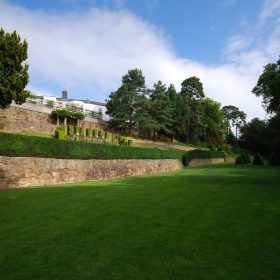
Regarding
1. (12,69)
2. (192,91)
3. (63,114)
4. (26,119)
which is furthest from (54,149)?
(192,91)

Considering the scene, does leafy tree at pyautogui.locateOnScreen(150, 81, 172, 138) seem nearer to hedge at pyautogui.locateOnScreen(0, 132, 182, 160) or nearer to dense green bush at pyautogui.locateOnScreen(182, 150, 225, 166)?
dense green bush at pyautogui.locateOnScreen(182, 150, 225, 166)

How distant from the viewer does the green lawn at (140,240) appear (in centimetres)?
442

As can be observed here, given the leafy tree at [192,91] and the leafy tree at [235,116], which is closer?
the leafy tree at [192,91]

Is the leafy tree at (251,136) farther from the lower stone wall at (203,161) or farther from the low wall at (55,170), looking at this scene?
the low wall at (55,170)

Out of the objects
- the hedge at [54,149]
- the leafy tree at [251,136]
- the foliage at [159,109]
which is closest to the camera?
the hedge at [54,149]

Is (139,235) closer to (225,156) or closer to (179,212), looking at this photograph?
(179,212)

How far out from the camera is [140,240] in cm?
581

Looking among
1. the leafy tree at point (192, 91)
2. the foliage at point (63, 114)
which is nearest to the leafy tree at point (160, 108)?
the leafy tree at point (192, 91)

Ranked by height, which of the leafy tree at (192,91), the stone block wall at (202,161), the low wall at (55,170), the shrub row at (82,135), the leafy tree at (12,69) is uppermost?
the leafy tree at (192,91)

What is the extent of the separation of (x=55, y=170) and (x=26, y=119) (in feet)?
56.0

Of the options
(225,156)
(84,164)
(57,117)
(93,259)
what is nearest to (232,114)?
(225,156)

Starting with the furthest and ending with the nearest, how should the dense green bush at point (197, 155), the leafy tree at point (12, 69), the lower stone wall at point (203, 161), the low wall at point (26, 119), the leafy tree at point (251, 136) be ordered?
1. the leafy tree at point (251, 136)
2. the lower stone wall at point (203, 161)
3. the dense green bush at point (197, 155)
4. the low wall at point (26, 119)
5. the leafy tree at point (12, 69)

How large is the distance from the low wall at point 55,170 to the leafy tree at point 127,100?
82.4ft

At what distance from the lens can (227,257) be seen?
4941 mm
